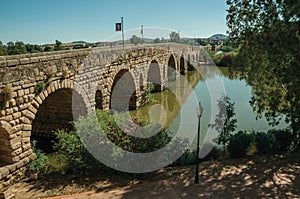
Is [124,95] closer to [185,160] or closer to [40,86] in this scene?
[40,86]

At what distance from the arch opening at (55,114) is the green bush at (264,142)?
6631 mm

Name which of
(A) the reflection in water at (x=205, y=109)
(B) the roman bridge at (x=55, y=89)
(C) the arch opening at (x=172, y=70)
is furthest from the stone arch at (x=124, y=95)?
(C) the arch opening at (x=172, y=70)

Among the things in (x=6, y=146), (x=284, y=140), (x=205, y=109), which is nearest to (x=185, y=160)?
(x=284, y=140)

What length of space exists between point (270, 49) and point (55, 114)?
8529mm

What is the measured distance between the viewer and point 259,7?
626 cm

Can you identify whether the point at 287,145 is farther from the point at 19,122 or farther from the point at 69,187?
the point at 19,122

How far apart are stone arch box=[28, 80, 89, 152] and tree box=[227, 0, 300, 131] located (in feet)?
19.7

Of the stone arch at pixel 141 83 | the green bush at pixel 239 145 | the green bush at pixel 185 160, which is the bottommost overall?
the green bush at pixel 185 160

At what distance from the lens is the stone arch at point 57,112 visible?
9.59 metres

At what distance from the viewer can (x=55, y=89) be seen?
26.3 ft

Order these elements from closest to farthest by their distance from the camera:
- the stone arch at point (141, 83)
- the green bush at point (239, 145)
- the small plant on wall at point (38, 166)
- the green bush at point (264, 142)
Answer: the small plant on wall at point (38, 166), the green bush at point (239, 145), the green bush at point (264, 142), the stone arch at point (141, 83)

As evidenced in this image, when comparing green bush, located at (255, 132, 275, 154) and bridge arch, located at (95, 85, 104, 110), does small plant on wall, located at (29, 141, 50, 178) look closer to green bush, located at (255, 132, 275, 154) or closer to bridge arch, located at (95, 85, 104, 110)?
bridge arch, located at (95, 85, 104, 110)

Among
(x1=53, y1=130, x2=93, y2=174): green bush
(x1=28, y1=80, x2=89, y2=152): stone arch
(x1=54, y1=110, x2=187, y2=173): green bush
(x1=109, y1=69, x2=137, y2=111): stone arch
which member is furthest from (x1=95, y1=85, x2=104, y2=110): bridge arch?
(x1=53, y1=130, x2=93, y2=174): green bush

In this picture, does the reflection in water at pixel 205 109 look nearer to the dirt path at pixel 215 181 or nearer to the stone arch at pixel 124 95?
the stone arch at pixel 124 95
